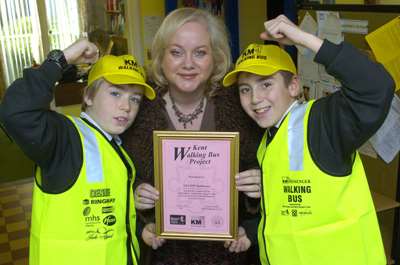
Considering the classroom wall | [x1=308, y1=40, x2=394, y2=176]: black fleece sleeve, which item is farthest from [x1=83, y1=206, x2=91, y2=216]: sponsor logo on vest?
the classroom wall

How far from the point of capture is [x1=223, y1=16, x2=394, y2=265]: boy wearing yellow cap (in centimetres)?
112

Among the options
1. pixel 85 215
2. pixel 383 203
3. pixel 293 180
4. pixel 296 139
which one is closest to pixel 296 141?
pixel 296 139

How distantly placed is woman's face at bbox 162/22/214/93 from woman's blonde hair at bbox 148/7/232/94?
0.07 feet

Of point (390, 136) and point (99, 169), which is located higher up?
point (99, 169)

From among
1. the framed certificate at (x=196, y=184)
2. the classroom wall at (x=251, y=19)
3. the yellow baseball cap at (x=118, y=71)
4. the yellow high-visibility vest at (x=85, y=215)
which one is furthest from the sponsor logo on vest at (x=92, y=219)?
the classroom wall at (x=251, y=19)

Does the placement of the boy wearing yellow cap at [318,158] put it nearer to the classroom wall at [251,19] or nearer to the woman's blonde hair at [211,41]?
the woman's blonde hair at [211,41]

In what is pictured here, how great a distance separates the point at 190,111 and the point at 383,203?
0.97 metres

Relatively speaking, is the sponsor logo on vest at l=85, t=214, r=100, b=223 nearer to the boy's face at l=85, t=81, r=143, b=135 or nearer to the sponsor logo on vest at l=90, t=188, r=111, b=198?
the sponsor logo on vest at l=90, t=188, r=111, b=198

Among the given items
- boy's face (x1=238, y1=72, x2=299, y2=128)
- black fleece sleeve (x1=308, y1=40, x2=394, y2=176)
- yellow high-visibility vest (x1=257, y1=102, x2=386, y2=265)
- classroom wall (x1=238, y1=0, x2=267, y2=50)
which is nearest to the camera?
black fleece sleeve (x1=308, y1=40, x2=394, y2=176)

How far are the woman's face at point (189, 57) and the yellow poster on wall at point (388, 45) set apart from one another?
29.5 inches

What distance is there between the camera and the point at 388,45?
1.84 meters

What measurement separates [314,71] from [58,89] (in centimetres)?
271

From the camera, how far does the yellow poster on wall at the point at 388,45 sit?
1.81 m

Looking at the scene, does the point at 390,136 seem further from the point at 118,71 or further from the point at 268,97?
the point at 118,71
